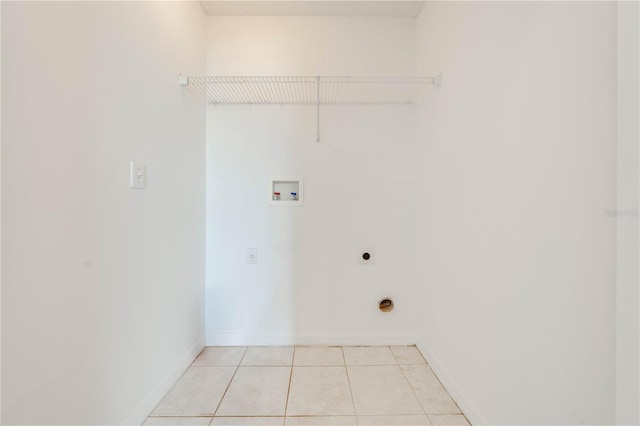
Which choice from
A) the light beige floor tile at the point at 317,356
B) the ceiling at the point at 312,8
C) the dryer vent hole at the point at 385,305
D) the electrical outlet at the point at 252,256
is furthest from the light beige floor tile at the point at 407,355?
the ceiling at the point at 312,8

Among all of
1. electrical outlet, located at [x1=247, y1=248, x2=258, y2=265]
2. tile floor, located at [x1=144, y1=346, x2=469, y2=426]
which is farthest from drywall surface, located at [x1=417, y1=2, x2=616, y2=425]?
electrical outlet, located at [x1=247, y1=248, x2=258, y2=265]

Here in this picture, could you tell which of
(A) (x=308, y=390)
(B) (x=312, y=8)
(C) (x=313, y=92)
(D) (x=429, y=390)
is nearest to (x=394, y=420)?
(D) (x=429, y=390)

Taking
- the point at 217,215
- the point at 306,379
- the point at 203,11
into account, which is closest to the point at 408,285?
the point at 306,379

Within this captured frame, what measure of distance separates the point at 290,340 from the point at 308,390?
1.60 feet

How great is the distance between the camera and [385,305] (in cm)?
193

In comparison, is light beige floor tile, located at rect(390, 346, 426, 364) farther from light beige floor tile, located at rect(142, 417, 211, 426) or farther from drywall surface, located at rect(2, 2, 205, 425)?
drywall surface, located at rect(2, 2, 205, 425)

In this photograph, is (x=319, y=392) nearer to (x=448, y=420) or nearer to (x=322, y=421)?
(x=322, y=421)

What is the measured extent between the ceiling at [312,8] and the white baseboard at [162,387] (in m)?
2.20

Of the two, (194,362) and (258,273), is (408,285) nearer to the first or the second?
(258,273)

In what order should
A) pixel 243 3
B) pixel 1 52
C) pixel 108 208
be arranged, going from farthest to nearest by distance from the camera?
pixel 243 3, pixel 108 208, pixel 1 52

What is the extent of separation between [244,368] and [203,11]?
232 cm

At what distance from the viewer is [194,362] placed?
5.62 feet

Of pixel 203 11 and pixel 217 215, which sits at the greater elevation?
pixel 203 11

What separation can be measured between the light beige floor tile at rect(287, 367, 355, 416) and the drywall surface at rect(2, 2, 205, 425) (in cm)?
67
